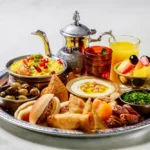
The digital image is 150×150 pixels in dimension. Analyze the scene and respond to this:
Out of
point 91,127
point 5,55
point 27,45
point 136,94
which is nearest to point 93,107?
point 91,127

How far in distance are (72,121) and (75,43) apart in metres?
0.60

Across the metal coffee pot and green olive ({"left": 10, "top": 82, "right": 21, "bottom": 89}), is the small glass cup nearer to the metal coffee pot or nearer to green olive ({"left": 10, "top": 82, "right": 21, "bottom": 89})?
the metal coffee pot

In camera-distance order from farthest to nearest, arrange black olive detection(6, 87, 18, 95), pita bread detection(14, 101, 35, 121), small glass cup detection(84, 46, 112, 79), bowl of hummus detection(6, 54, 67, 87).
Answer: small glass cup detection(84, 46, 112, 79)
bowl of hummus detection(6, 54, 67, 87)
black olive detection(6, 87, 18, 95)
pita bread detection(14, 101, 35, 121)

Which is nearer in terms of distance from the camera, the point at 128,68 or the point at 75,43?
the point at 128,68

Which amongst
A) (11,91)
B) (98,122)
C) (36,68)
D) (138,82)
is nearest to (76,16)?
(36,68)

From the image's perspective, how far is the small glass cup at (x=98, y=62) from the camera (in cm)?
225

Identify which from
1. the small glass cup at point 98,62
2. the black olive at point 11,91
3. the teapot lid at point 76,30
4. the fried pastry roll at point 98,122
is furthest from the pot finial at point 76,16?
the fried pastry roll at point 98,122

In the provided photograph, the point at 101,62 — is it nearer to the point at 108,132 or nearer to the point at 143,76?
the point at 143,76

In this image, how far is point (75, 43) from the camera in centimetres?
232

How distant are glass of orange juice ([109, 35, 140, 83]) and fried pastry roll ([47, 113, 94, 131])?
1.80ft

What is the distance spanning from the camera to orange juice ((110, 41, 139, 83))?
2.33 m

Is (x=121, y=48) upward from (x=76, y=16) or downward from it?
downward

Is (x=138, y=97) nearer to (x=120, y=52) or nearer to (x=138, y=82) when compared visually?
(x=138, y=82)

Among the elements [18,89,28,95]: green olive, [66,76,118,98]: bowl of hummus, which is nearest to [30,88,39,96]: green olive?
[18,89,28,95]: green olive
